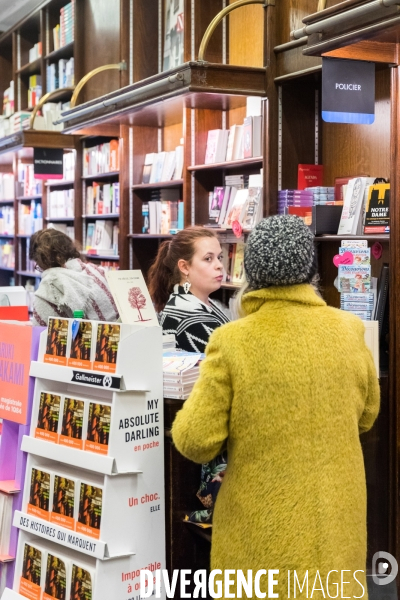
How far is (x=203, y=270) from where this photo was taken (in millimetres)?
3781

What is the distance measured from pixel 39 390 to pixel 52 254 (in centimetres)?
194

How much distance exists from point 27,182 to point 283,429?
801 centimetres

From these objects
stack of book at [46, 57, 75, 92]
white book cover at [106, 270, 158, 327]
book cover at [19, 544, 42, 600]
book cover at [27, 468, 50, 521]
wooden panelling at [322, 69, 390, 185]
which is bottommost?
book cover at [19, 544, 42, 600]

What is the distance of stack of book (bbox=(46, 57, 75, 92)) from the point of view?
8.38 metres

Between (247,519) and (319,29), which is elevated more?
(319,29)

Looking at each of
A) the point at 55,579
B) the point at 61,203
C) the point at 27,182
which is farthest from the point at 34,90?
the point at 55,579

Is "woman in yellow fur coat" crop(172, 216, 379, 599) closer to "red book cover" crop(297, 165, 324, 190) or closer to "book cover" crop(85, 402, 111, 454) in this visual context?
"book cover" crop(85, 402, 111, 454)

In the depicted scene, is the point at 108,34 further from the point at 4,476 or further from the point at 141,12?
the point at 4,476

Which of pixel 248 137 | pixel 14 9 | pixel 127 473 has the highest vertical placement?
pixel 14 9

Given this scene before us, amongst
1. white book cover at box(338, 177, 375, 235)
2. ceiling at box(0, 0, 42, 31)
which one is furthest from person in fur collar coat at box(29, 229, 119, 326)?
ceiling at box(0, 0, 42, 31)

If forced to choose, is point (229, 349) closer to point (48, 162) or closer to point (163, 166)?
point (163, 166)

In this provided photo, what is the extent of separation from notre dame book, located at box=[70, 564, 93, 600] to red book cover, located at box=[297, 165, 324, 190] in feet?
9.36

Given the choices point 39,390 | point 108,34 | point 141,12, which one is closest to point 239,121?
point 141,12

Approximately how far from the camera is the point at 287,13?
4.89m
